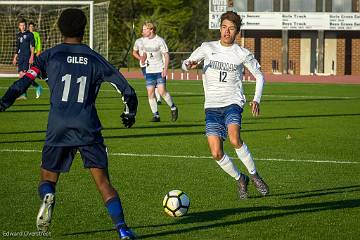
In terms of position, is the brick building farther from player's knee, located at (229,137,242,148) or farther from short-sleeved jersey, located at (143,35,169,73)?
player's knee, located at (229,137,242,148)

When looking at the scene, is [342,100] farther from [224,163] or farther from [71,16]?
[71,16]

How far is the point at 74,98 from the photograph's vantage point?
7.77m

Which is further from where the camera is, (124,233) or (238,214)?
(238,214)

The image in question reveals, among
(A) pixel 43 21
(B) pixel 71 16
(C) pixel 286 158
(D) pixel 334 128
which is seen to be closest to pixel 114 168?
(C) pixel 286 158

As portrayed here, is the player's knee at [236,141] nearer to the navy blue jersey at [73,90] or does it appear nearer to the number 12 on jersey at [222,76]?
the number 12 on jersey at [222,76]

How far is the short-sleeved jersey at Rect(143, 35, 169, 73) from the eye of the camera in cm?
2191

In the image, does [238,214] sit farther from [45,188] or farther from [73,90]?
[73,90]

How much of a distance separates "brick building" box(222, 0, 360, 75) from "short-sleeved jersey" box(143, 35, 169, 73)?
39076 mm

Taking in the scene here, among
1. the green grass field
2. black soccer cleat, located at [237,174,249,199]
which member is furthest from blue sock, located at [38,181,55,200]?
black soccer cleat, located at [237,174,249,199]

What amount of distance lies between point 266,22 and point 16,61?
3258 centimetres

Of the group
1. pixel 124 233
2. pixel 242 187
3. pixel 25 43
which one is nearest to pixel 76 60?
pixel 124 233

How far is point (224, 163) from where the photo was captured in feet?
34.4

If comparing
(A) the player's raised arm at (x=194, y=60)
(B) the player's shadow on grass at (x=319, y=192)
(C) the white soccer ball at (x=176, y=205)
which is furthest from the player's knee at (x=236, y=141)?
(C) the white soccer ball at (x=176, y=205)

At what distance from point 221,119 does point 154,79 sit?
11368 millimetres
